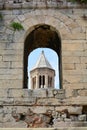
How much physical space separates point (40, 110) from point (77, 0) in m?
3.43

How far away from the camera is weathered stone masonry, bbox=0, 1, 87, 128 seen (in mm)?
7484

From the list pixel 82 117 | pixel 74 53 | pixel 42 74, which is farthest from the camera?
pixel 42 74

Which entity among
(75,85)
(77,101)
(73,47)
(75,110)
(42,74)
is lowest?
(75,110)

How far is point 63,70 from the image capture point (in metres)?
7.90

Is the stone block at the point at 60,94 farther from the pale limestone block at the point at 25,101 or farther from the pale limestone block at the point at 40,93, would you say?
the pale limestone block at the point at 25,101

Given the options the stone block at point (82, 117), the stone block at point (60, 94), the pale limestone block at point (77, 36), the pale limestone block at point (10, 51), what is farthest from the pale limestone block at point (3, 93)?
the pale limestone block at point (77, 36)

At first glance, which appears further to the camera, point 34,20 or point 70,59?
point 34,20

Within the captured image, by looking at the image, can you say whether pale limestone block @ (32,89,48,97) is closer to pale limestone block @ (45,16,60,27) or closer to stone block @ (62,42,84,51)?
stone block @ (62,42,84,51)

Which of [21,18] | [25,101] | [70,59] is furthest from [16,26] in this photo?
[25,101]

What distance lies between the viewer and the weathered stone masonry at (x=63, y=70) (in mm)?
7484

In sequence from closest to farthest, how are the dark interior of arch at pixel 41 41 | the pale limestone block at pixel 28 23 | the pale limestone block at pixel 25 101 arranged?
the pale limestone block at pixel 25 101 → the pale limestone block at pixel 28 23 → the dark interior of arch at pixel 41 41

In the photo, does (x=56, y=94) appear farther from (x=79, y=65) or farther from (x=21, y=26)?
(x=21, y=26)

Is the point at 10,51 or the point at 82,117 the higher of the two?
the point at 10,51

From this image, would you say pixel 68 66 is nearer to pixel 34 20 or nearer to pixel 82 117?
pixel 82 117
